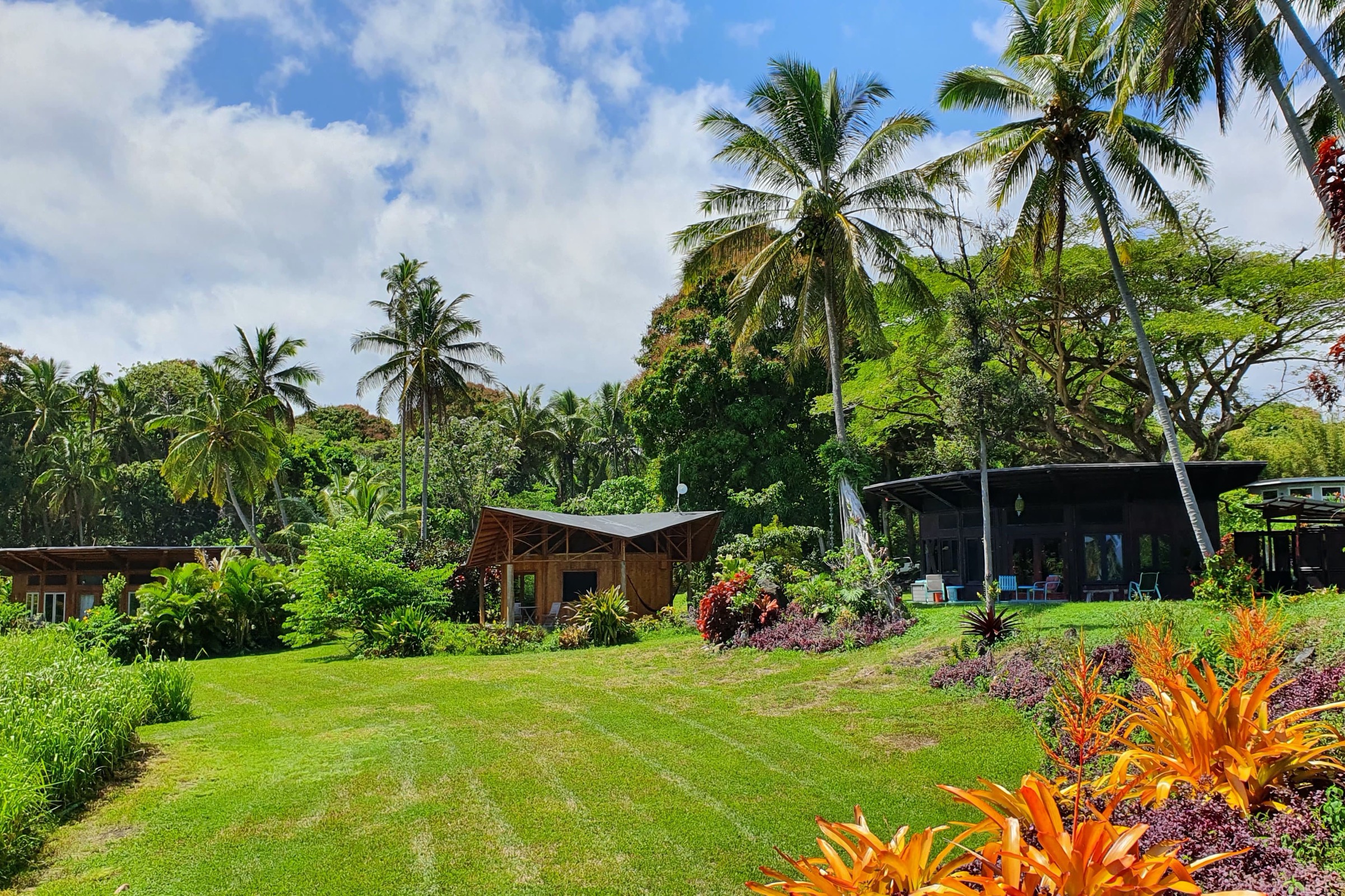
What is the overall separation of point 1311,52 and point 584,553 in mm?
17749

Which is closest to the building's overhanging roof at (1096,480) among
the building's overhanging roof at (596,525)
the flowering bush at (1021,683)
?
the building's overhanging roof at (596,525)

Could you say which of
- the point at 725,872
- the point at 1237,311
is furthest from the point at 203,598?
the point at 1237,311

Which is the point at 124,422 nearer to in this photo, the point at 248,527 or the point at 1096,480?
the point at 248,527

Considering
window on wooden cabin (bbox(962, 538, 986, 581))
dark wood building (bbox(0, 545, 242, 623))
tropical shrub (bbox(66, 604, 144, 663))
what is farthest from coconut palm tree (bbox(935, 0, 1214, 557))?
dark wood building (bbox(0, 545, 242, 623))

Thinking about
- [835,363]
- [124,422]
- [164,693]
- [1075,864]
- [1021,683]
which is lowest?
[164,693]

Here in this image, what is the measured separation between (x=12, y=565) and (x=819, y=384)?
27.7 m

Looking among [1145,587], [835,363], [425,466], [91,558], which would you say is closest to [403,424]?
[425,466]

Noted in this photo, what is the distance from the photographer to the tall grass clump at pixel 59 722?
22.4 ft

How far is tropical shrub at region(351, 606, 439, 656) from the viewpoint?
19859mm

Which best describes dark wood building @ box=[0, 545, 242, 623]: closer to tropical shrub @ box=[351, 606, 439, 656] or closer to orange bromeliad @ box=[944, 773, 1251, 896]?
tropical shrub @ box=[351, 606, 439, 656]

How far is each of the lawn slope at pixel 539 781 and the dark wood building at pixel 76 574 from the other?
60.1 ft

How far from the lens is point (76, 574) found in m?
29.8

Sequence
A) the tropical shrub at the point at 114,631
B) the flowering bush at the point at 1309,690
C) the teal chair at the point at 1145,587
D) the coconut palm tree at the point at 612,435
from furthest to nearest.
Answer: the coconut palm tree at the point at 612,435 → the tropical shrub at the point at 114,631 → the teal chair at the point at 1145,587 → the flowering bush at the point at 1309,690

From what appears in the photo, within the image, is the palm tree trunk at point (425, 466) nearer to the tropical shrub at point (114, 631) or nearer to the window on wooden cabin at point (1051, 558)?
the tropical shrub at point (114, 631)
